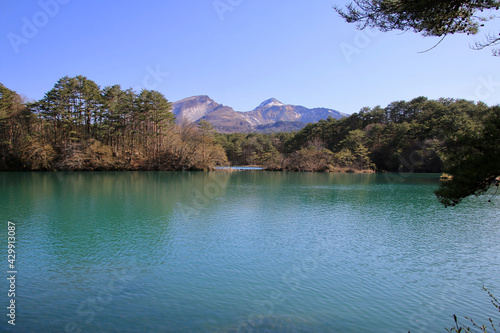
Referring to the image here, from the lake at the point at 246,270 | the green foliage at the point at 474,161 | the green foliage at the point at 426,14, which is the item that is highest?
the green foliage at the point at 426,14

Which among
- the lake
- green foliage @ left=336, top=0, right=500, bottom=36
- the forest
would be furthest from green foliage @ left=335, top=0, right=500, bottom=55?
the forest

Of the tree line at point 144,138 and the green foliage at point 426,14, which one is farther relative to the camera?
the tree line at point 144,138

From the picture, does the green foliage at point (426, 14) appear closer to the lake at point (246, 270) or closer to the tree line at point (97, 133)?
the lake at point (246, 270)

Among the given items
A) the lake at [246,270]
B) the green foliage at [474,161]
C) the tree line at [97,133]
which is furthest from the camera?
the tree line at [97,133]

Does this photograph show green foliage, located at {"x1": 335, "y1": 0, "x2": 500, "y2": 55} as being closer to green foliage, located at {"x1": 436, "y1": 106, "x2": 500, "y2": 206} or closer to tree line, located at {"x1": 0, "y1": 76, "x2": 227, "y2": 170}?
green foliage, located at {"x1": 436, "y1": 106, "x2": 500, "y2": 206}

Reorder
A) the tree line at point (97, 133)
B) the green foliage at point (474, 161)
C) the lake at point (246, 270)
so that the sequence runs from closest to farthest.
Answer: the green foliage at point (474, 161) < the lake at point (246, 270) < the tree line at point (97, 133)

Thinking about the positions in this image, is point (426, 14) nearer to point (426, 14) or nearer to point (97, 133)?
point (426, 14)

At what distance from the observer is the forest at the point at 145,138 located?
129 feet

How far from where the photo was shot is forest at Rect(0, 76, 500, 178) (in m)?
39.5

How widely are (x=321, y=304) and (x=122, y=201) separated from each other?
1383cm

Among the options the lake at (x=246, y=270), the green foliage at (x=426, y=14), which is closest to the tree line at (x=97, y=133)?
the lake at (x=246, y=270)

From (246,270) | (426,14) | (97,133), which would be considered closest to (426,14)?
(426,14)

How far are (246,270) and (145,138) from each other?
43.9 m

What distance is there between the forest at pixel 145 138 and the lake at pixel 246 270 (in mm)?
28893
